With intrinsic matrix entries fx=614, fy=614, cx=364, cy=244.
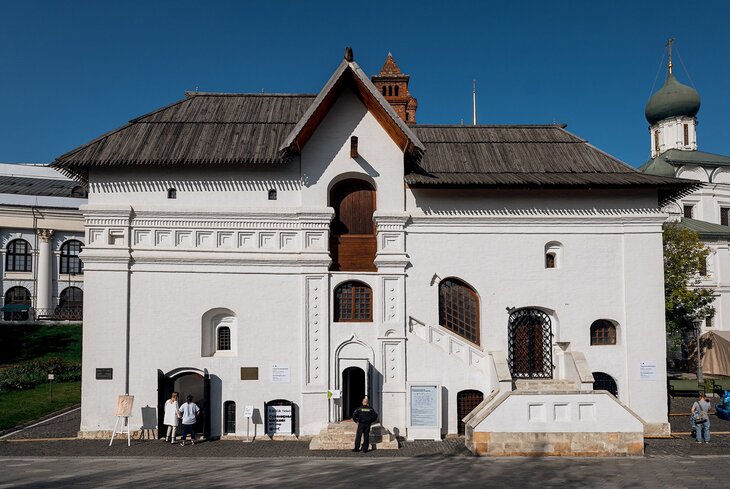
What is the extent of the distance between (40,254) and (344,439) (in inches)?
1430

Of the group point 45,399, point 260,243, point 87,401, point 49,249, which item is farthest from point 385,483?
point 49,249

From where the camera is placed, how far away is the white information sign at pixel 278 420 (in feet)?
60.1

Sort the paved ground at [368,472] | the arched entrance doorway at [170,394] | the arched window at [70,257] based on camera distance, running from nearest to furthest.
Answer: the paved ground at [368,472]
the arched entrance doorway at [170,394]
the arched window at [70,257]

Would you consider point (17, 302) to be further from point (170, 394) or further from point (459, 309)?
point (459, 309)

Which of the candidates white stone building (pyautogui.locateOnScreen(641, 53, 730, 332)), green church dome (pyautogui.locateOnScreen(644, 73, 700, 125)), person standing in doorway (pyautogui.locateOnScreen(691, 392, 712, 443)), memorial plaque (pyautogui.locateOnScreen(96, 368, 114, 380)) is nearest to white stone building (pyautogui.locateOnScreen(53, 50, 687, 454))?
memorial plaque (pyautogui.locateOnScreen(96, 368, 114, 380))


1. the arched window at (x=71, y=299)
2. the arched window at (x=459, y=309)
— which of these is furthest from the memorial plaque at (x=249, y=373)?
the arched window at (x=71, y=299)

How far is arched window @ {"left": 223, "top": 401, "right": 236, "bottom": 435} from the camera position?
18438 millimetres

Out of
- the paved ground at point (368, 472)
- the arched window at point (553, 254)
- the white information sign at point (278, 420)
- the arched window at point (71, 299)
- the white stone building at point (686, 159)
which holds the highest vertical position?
the white stone building at point (686, 159)

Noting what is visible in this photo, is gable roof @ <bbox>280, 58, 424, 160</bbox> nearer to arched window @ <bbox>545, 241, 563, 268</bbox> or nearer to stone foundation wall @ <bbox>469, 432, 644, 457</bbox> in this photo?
arched window @ <bbox>545, 241, 563, 268</bbox>

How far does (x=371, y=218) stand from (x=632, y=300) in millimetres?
8602

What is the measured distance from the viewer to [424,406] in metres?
17.8

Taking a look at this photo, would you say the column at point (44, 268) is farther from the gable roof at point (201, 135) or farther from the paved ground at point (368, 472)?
the paved ground at point (368, 472)

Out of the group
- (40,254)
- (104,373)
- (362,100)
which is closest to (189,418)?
(104,373)

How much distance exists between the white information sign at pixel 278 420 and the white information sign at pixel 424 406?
3740 millimetres
